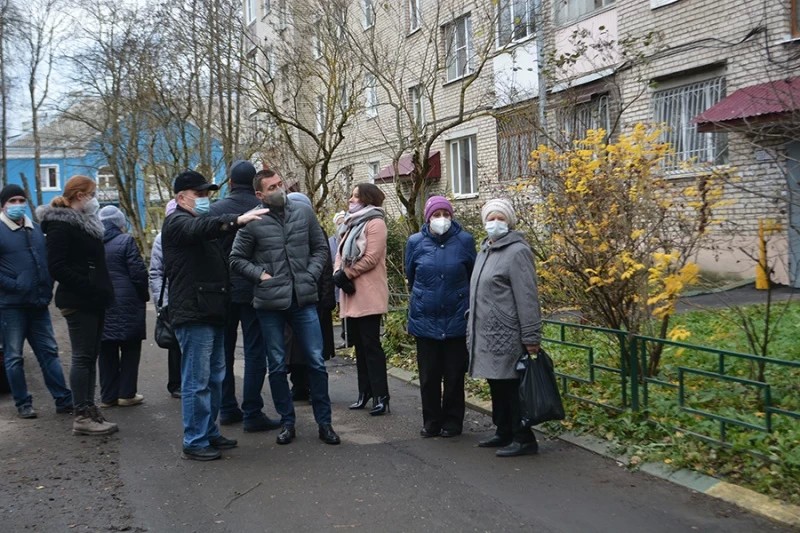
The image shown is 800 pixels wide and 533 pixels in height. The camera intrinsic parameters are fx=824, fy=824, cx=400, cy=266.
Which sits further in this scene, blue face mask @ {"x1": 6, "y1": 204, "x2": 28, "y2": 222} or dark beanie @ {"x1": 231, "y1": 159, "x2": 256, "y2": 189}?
blue face mask @ {"x1": 6, "y1": 204, "x2": 28, "y2": 222}

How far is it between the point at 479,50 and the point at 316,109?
17.9ft

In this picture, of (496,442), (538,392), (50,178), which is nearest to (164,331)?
(496,442)

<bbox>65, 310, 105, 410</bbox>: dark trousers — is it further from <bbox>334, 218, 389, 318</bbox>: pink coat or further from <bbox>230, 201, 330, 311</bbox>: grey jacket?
<bbox>334, 218, 389, 318</bbox>: pink coat

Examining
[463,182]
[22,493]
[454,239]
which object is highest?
[463,182]

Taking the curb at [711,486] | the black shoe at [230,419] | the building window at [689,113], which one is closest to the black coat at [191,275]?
the black shoe at [230,419]

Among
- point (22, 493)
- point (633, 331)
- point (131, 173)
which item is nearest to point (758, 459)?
point (633, 331)

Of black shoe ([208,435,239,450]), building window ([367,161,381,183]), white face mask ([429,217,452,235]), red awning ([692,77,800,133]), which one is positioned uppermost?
building window ([367,161,381,183])

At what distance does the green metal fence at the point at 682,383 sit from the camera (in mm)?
5426

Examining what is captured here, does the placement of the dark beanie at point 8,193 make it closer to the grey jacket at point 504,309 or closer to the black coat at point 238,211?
the black coat at point 238,211

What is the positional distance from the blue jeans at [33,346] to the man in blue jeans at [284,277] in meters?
2.55

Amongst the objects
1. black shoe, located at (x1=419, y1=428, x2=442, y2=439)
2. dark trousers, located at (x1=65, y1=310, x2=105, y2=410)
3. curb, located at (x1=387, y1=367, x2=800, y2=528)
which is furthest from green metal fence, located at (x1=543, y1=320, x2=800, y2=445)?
dark trousers, located at (x1=65, y1=310, x2=105, y2=410)

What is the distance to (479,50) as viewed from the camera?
41.0 ft

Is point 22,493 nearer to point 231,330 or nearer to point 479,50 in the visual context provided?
point 231,330

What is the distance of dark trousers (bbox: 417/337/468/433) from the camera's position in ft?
21.4
